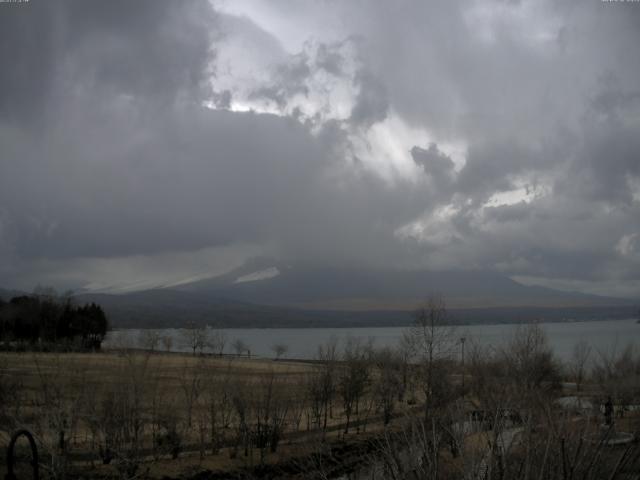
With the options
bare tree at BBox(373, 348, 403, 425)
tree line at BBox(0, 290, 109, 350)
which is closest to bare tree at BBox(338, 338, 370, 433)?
bare tree at BBox(373, 348, 403, 425)

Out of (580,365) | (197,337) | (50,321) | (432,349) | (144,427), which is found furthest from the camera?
(197,337)

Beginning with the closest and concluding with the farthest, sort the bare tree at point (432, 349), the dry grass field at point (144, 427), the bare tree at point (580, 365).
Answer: the dry grass field at point (144, 427), the bare tree at point (432, 349), the bare tree at point (580, 365)

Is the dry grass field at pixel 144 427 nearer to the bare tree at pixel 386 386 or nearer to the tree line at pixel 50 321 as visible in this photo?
the bare tree at pixel 386 386

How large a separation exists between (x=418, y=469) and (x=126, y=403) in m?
25.9

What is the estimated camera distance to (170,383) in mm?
63875

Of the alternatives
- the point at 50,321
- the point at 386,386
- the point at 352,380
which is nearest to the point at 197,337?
the point at 50,321

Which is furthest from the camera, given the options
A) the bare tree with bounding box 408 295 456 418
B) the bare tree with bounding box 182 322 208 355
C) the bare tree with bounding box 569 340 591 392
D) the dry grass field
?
Result: the bare tree with bounding box 182 322 208 355

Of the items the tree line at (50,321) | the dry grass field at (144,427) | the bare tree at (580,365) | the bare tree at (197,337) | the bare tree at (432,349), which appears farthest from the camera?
the bare tree at (197,337)

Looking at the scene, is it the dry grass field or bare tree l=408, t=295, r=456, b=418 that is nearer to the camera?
the dry grass field

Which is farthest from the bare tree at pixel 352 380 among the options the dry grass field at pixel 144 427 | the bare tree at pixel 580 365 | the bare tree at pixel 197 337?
the bare tree at pixel 197 337

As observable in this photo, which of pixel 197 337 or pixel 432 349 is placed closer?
pixel 432 349

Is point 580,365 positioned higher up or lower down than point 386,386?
higher up

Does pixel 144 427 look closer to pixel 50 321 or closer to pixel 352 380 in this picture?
pixel 352 380

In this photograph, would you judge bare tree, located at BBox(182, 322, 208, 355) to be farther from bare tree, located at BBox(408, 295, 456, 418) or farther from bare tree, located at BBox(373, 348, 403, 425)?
bare tree, located at BBox(408, 295, 456, 418)
